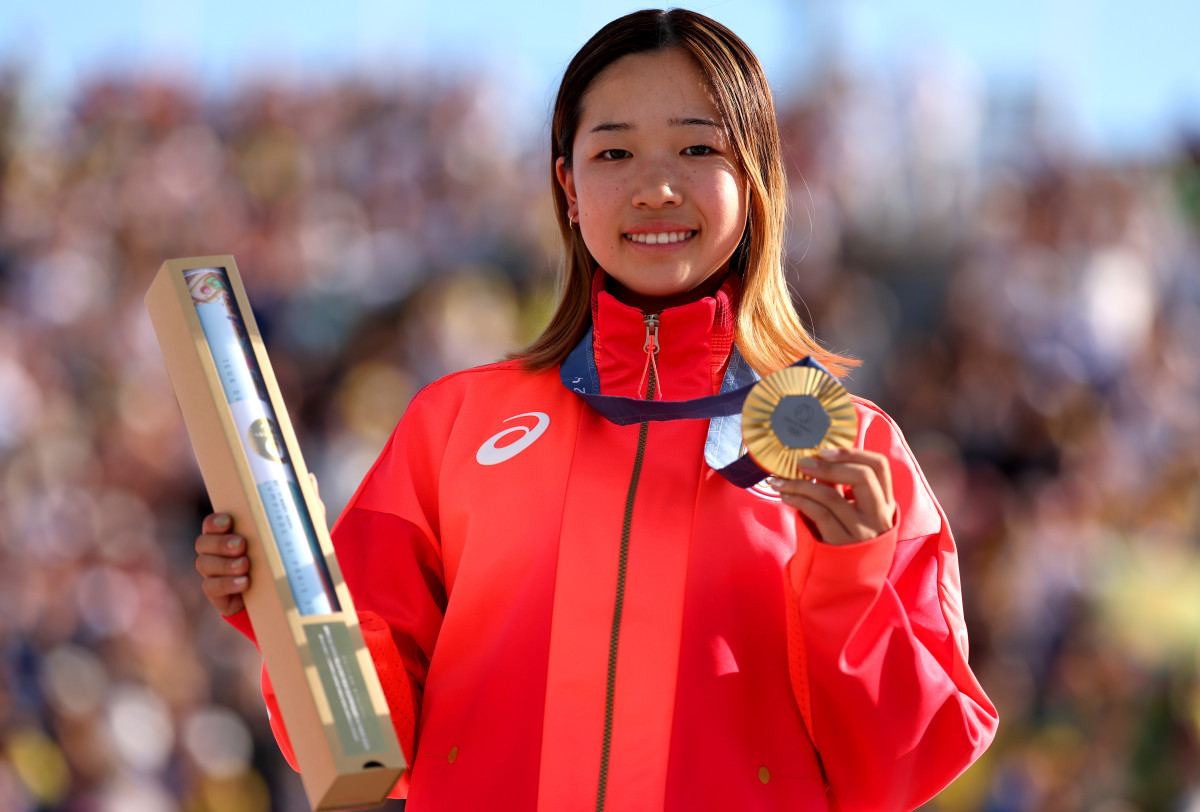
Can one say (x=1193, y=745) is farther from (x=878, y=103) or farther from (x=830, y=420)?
(x=878, y=103)

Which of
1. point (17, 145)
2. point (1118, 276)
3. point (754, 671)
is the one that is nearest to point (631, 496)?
point (754, 671)

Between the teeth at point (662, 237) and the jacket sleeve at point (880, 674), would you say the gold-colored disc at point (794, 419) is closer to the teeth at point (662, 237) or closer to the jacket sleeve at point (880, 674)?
the jacket sleeve at point (880, 674)

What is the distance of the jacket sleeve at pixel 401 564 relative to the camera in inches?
75.1

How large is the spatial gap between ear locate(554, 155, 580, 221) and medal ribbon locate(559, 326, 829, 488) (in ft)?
1.07

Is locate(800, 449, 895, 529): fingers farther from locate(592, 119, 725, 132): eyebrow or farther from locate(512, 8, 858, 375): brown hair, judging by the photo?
locate(592, 119, 725, 132): eyebrow

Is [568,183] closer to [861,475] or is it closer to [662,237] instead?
[662,237]

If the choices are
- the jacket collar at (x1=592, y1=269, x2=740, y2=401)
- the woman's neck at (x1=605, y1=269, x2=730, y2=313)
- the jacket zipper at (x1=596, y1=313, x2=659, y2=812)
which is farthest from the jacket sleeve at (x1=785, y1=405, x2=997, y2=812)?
the woman's neck at (x1=605, y1=269, x2=730, y2=313)

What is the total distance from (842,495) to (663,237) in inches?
20.5

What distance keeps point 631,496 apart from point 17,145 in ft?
27.7

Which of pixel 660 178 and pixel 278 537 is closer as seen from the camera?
pixel 278 537

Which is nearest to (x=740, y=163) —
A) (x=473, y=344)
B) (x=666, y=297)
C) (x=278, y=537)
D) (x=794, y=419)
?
(x=666, y=297)

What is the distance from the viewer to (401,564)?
1.99 metres

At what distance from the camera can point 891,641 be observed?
5.84 ft

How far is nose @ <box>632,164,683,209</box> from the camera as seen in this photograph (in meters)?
1.97
